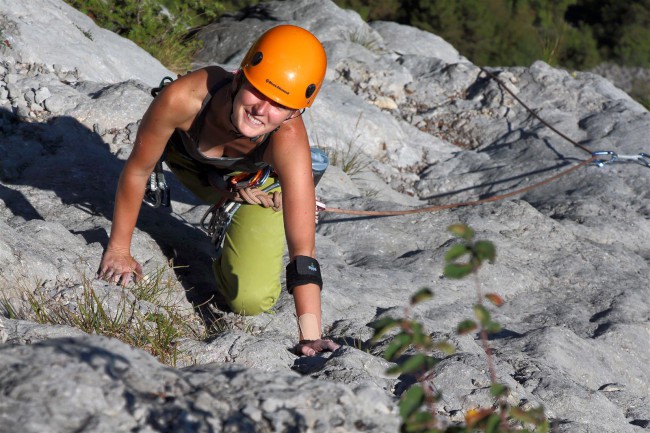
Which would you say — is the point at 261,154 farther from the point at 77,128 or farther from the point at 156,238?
the point at 77,128

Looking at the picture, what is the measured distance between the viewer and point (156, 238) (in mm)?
5008

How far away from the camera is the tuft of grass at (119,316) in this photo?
11.5 ft

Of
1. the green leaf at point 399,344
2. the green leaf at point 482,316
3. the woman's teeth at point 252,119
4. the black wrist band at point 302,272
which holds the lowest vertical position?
the black wrist band at point 302,272

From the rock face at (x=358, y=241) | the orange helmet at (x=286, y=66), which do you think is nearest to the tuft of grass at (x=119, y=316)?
the rock face at (x=358, y=241)

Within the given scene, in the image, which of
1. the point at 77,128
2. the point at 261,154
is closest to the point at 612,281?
the point at 261,154

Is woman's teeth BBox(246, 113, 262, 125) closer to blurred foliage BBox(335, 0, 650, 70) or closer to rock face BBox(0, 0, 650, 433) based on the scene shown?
rock face BBox(0, 0, 650, 433)

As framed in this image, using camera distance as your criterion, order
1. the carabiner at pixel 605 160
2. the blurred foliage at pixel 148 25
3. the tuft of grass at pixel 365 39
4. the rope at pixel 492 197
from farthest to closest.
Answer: the tuft of grass at pixel 365 39, the blurred foliage at pixel 148 25, the carabiner at pixel 605 160, the rope at pixel 492 197

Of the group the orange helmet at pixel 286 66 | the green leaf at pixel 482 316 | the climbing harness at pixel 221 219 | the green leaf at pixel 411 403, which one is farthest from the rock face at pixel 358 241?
the orange helmet at pixel 286 66

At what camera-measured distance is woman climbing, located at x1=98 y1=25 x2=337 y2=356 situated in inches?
154

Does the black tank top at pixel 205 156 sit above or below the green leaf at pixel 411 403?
below

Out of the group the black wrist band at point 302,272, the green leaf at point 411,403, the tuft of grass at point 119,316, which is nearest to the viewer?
the green leaf at point 411,403

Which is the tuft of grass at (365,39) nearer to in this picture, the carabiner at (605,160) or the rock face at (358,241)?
the rock face at (358,241)

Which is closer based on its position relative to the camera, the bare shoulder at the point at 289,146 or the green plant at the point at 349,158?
the bare shoulder at the point at 289,146

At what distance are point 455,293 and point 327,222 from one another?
116cm
